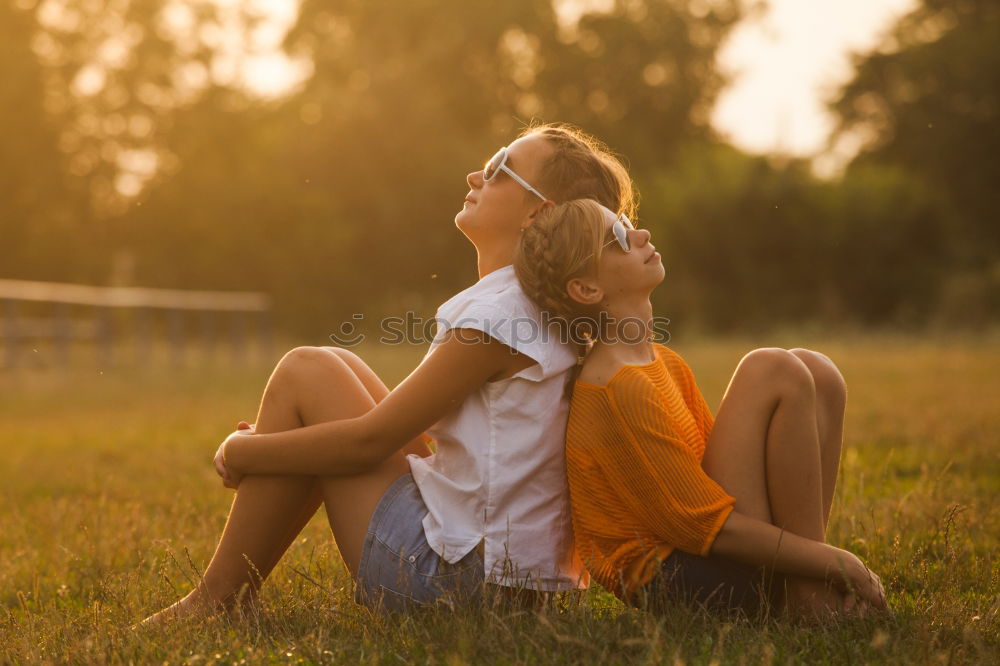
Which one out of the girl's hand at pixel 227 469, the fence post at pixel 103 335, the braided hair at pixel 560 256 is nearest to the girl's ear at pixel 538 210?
the braided hair at pixel 560 256

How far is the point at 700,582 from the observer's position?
255 cm

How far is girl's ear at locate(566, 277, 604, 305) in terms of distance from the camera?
2529mm

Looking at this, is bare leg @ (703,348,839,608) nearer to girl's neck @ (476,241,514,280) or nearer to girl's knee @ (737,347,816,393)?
girl's knee @ (737,347,816,393)

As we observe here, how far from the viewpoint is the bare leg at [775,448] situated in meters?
2.46

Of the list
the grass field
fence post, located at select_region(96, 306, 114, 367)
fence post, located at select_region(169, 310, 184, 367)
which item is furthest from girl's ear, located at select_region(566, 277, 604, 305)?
fence post, located at select_region(169, 310, 184, 367)

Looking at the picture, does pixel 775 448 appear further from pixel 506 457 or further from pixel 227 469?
pixel 227 469

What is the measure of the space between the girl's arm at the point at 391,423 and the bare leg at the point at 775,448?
1.61 ft

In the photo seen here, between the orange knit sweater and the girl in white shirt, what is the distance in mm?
79

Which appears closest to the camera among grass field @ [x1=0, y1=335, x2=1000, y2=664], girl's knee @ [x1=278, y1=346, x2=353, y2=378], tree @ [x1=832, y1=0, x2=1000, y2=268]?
grass field @ [x1=0, y1=335, x2=1000, y2=664]

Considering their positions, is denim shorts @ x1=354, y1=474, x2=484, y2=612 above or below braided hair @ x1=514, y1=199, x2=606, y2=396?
below

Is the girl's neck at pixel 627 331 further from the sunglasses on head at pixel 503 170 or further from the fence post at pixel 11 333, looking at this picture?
the fence post at pixel 11 333

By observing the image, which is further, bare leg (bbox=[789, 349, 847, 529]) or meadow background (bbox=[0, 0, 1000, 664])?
meadow background (bbox=[0, 0, 1000, 664])

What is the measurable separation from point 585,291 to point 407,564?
28.7 inches

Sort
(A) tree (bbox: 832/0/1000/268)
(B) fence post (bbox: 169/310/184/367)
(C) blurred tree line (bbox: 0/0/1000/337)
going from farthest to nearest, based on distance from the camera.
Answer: (A) tree (bbox: 832/0/1000/268)
(C) blurred tree line (bbox: 0/0/1000/337)
(B) fence post (bbox: 169/310/184/367)
